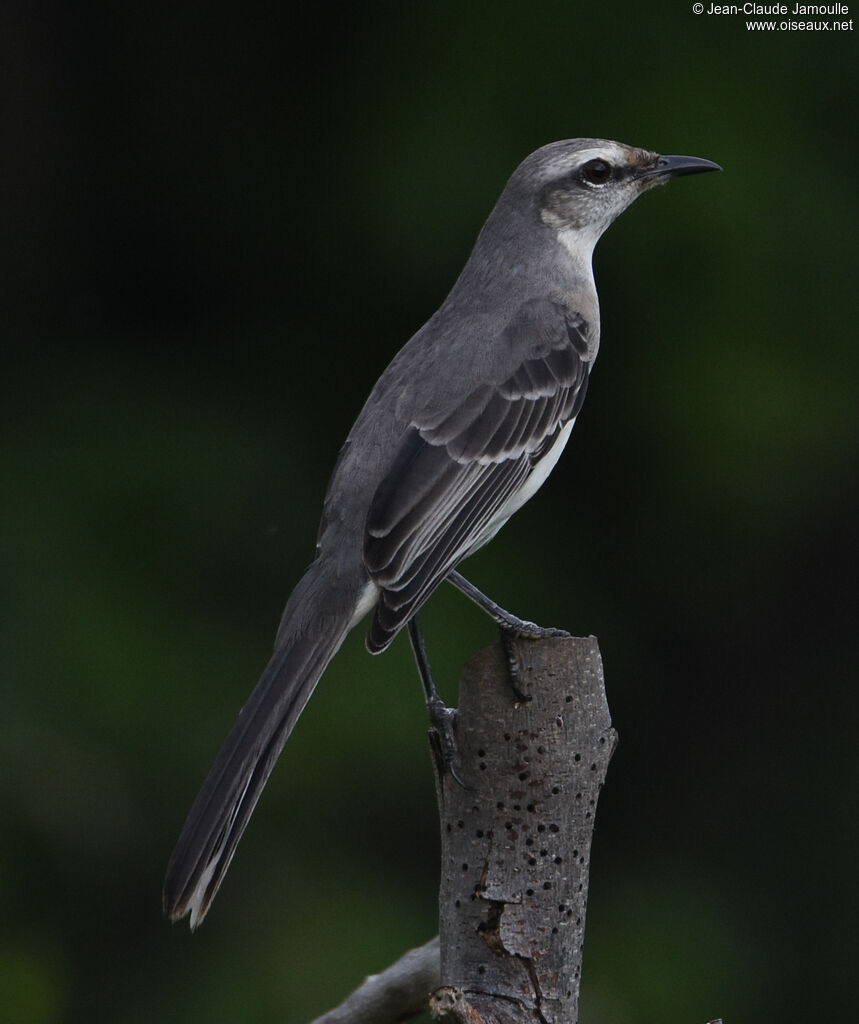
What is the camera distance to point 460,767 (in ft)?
8.36

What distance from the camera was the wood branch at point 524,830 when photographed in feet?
7.93

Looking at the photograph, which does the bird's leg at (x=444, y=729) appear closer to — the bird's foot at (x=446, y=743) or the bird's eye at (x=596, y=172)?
the bird's foot at (x=446, y=743)

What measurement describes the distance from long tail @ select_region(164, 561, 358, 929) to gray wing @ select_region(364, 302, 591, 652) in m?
0.11

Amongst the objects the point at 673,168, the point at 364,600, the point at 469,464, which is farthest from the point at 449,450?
the point at 673,168

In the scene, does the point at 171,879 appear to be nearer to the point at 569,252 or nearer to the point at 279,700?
the point at 279,700

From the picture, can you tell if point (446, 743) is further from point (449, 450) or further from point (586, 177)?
point (586, 177)

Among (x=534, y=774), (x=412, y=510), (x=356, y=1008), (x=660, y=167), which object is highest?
(x=660, y=167)

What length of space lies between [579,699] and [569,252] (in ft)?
5.42

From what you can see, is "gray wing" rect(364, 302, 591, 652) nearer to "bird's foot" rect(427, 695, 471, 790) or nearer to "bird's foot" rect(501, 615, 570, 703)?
"bird's foot" rect(427, 695, 471, 790)

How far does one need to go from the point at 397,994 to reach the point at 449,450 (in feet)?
4.00

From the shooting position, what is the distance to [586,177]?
3736 millimetres

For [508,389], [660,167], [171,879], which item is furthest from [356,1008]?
[660,167]

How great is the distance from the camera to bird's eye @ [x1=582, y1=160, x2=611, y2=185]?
12.2ft

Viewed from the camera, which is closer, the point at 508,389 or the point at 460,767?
the point at 460,767
